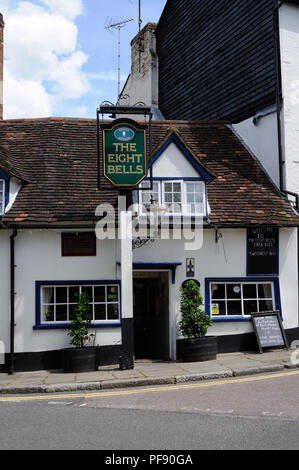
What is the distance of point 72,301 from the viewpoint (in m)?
12.1

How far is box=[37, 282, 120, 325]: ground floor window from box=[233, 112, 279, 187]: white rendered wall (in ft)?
19.5

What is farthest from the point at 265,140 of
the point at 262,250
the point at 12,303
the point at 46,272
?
the point at 12,303

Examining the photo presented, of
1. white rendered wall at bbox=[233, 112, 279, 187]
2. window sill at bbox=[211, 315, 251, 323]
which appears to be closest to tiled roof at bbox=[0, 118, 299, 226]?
white rendered wall at bbox=[233, 112, 279, 187]

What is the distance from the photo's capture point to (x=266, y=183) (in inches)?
559

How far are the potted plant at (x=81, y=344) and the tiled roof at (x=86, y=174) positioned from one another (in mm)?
2128

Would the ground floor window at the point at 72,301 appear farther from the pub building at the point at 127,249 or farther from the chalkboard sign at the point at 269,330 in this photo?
the chalkboard sign at the point at 269,330

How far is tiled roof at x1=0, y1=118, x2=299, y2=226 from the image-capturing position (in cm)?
1229

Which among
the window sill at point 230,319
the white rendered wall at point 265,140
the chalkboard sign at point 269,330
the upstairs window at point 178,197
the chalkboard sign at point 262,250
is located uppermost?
the white rendered wall at point 265,140

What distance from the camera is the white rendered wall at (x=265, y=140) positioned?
Answer: 14.4 meters

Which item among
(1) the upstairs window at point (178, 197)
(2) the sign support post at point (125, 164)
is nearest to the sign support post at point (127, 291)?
(2) the sign support post at point (125, 164)

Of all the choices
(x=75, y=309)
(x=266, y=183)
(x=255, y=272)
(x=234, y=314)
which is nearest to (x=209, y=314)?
(x=234, y=314)

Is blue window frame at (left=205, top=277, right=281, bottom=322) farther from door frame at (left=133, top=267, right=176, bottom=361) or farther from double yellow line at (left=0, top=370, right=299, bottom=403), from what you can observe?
double yellow line at (left=0, top=370, right=299, bottom=403)

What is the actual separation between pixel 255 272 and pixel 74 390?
228 inches

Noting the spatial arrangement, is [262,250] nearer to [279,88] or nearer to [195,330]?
[195,330]
